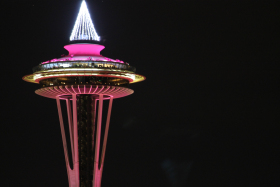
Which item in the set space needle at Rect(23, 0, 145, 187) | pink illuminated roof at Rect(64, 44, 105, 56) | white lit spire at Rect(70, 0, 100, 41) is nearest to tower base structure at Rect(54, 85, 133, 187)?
space needle at Rect(23, 0, 145, 187)

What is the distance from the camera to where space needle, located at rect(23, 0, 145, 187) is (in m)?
47.7

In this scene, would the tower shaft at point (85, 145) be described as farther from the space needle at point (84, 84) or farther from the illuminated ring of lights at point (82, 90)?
the illuminated ring of lights at point (82, 90)

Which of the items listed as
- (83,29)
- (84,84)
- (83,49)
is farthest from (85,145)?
(83,29)

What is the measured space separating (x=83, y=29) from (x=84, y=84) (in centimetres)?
490

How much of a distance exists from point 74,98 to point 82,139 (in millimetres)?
3202

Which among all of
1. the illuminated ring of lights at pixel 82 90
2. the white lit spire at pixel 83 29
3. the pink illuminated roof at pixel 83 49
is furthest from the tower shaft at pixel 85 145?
the white lit spire at pixel 83 29

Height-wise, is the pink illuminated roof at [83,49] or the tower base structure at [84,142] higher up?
the pink illuminated roof at [83,49]

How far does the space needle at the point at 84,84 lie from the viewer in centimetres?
4769

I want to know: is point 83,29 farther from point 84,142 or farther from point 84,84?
point 84,142

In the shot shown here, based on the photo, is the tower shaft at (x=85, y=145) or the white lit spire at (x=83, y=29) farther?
the white lit spire at (x=83, y=29)

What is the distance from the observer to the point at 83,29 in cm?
5009

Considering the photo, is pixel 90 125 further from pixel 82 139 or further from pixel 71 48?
pixel 71 48

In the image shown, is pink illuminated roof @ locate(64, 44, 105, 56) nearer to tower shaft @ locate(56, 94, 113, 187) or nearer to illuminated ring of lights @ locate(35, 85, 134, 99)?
illuminated ring of lights @ locate(35, 85, 134, 99)

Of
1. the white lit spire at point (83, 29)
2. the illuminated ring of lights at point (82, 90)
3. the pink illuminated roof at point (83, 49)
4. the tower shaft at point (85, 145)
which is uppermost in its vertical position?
the white lit spire at point (83, 29)
